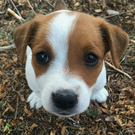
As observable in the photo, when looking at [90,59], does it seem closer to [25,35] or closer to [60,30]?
[60,30]

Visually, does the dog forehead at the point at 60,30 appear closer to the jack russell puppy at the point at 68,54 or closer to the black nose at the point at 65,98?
the jack russell puppy at the point at 68,54

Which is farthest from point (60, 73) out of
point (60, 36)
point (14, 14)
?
point (14, 14)

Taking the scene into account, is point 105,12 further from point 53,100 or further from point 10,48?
point 53,100

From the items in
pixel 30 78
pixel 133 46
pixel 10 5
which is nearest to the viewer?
pixel 30 78

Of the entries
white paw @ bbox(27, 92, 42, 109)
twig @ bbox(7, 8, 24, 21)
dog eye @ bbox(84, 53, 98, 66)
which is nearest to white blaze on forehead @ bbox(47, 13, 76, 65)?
dog eye @ bbox(84, 53, 98, 66)

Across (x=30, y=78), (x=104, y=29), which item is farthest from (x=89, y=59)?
(x=30, y=78)
